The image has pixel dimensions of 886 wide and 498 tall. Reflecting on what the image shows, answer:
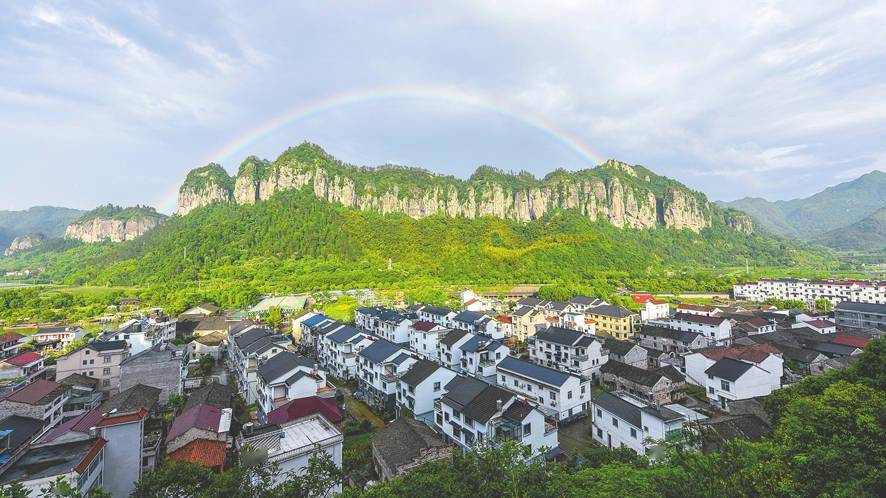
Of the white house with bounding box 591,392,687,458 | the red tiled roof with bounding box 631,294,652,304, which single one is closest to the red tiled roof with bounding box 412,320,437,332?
the white house with bounding box 591,392,687,458

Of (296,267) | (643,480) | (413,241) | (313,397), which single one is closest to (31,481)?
(313,397)

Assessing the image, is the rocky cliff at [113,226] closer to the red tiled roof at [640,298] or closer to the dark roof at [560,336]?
the dark roof at [560,336]

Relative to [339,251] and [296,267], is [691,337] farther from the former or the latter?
[339,251]

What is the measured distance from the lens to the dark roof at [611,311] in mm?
39559

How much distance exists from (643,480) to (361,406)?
704 inches

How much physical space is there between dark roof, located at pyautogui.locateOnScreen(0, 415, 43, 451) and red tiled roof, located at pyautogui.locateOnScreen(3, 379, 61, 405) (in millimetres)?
1416

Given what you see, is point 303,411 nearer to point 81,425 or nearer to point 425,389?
point 425,389

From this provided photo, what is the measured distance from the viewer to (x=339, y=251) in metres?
95.0

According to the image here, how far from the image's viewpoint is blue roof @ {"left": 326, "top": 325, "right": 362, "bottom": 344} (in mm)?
27609

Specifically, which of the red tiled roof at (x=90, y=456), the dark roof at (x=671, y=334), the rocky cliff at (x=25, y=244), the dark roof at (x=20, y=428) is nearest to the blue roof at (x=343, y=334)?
the dark roof at (x=20, y=428)

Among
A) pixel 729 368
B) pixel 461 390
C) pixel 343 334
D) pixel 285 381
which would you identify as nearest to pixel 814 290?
pixel 729 368

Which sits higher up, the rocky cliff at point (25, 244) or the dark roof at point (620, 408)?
the rocky cliff at point (25, 244)

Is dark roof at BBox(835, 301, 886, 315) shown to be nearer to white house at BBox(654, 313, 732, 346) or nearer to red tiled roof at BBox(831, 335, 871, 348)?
red tiled roof at BBox(831, 335, 871, 348)

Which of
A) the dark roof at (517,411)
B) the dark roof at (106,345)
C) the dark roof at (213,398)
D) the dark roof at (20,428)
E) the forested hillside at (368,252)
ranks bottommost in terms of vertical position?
the dark roof at (20,428)
